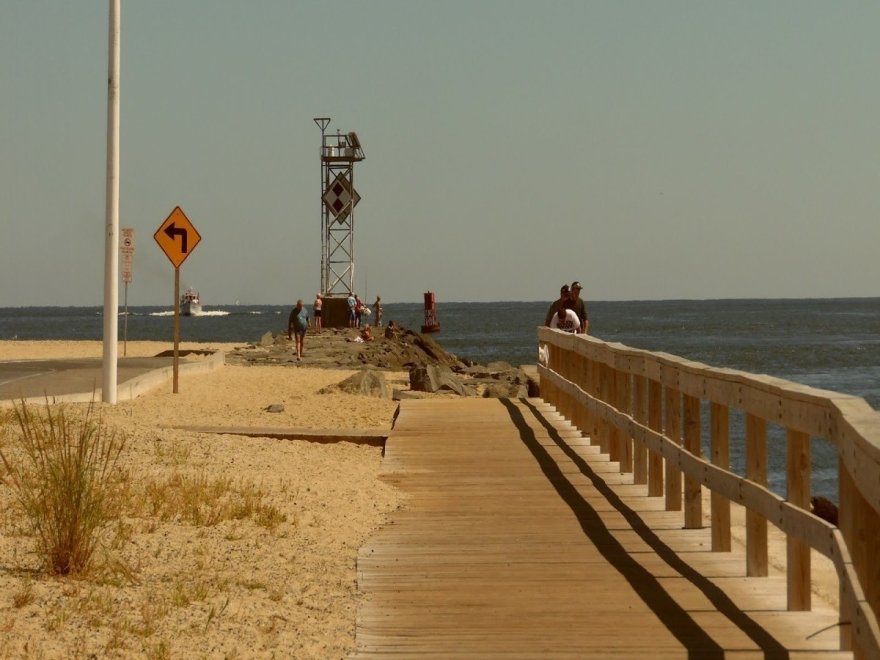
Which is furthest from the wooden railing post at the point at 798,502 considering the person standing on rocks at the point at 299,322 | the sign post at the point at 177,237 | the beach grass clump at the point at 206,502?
the person standing on rocks at the point at 299,322

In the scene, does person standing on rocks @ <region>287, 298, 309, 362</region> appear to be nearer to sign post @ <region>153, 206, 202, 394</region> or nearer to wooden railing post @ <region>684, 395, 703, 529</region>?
sign post @ <region>153, 206, 202, 394</region>

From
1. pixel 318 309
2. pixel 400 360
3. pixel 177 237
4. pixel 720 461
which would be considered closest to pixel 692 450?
pixel 720 461

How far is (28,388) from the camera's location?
77.8ft

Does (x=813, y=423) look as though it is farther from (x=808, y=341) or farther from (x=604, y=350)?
(x=808, y=341)

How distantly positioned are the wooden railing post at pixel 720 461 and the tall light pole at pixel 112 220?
1275cm

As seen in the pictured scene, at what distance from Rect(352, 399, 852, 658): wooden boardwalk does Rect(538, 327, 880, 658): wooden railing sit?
26 cm

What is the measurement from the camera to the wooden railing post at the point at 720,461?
862 centimetres

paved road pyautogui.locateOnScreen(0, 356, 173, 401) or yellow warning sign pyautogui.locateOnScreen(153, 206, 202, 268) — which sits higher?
yellow warning sign pyautogui.locateOnScreen(153, 206, 202, 268)

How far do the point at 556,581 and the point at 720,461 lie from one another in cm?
139

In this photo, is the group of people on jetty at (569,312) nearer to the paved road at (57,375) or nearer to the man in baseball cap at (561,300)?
the man in baseball cap at (561,300)

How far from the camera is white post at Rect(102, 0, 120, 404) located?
65.7 ft

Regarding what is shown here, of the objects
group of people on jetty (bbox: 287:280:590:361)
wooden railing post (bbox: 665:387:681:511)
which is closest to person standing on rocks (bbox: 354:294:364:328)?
group of people on jetty (bbox: 287:280:590:361)

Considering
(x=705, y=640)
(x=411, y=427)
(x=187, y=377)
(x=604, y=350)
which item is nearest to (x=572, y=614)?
(x=705, y=640)

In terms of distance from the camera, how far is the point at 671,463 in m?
10.1
